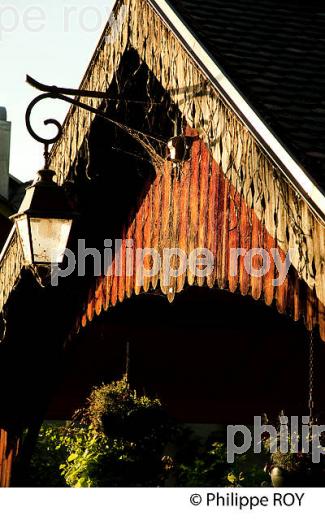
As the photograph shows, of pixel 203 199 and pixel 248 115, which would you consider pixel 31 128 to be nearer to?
pixel 203 199

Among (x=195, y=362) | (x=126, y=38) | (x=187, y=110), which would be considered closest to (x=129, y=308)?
(x=195, y=362)

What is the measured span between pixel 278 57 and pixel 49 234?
175 cm

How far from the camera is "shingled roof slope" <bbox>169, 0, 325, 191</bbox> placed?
205 inches

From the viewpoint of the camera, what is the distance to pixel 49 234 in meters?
6.90

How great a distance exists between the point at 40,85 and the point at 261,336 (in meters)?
5.41

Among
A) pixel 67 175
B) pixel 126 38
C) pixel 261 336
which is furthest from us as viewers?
pixel 261 336

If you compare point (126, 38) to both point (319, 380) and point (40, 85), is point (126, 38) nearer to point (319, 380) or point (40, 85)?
point (40, 85)

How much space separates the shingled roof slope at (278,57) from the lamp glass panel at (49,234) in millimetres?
1445

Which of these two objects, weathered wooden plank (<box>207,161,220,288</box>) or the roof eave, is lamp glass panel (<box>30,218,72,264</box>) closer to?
weathered wooden plank (<box>207,161,220,288</box>)

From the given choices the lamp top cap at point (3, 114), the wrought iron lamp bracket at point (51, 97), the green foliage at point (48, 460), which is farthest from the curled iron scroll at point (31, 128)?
the lamp top cap at point (3, 114)

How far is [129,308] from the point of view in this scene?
38.1 ft

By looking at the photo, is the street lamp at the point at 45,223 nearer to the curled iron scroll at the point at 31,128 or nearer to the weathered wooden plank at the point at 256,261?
the curled iron scroll at the point at 31,128

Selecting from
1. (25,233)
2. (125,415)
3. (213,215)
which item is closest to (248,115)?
(213,215)

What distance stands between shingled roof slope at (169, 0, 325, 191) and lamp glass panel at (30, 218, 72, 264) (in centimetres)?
145
